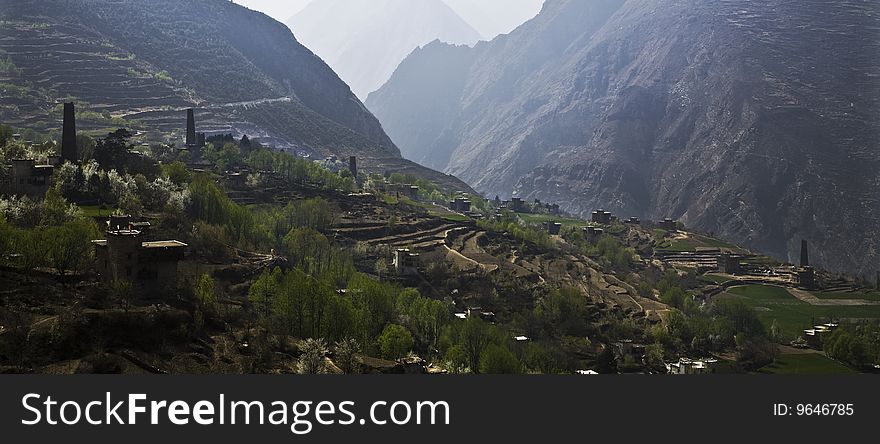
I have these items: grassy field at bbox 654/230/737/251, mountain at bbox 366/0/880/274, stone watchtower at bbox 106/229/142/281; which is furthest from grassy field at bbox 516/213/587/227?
stone watchtower at bbox 106/229/142/281

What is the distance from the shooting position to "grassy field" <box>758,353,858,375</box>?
56594 mm

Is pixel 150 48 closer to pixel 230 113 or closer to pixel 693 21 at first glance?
pixel 230 113

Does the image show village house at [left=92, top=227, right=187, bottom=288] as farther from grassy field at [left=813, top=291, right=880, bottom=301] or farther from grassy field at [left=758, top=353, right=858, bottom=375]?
grassy field at [left=813, top=291, right=880, bottom=301]

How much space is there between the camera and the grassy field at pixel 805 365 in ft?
186

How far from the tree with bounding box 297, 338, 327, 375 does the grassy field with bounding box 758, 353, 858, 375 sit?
29804 millimetres

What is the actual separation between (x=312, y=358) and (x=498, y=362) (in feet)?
35.1

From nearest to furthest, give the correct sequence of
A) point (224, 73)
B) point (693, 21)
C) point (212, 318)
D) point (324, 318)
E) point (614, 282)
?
point (212, 318), point (324, 318), point (614, 282), point (224, 73), point (693, 21)

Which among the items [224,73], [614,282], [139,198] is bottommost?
[614,282]

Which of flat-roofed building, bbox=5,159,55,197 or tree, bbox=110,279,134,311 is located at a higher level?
flat-roofed building, bbox=5,159,55,197

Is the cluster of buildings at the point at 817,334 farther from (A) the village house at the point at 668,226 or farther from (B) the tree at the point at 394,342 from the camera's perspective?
(A) the village house at the point at 668,226

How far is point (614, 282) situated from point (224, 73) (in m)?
75.4

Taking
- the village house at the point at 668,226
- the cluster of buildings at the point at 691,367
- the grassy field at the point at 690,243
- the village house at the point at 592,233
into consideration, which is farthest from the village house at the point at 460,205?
the cluster of buildings at the point at 691,367

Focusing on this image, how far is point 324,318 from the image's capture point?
41.3m

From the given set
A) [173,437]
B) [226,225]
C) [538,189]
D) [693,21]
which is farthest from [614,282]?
[693,21]
